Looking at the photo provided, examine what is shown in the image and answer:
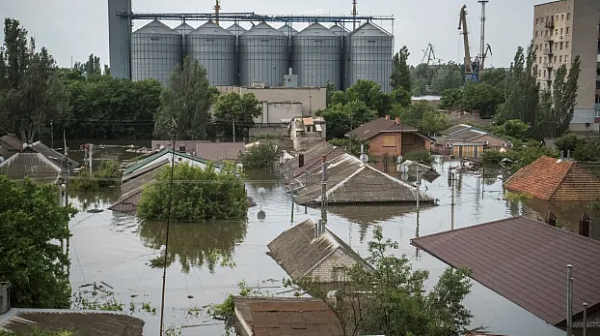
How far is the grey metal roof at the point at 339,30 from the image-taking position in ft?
224

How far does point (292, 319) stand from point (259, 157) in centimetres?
2539

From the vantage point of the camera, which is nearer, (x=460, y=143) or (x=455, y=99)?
(x=460, y=143)

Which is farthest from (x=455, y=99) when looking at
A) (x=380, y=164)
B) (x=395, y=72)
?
(x=380, y=164)

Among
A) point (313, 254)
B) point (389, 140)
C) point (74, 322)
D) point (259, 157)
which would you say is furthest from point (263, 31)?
point (74, 322)

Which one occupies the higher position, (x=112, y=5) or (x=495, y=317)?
(x=112, y=5)

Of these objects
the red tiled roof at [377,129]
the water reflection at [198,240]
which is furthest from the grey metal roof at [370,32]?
the water reflection at [198,240]

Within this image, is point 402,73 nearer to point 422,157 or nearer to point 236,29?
point 236,29

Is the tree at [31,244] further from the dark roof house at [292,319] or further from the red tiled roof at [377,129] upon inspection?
the red tiled roof at [377,129]

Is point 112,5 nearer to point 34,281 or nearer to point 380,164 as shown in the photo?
point 380,164

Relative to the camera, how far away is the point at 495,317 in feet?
42.8

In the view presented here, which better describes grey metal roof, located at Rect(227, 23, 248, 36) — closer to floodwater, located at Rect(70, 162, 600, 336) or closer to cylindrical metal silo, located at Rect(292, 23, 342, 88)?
cylindrical metal silo, located at Rect(292, 23, 342, 88)

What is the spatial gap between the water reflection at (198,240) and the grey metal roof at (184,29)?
4453 centimetres

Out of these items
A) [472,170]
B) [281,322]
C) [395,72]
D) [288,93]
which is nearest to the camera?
[281,322]

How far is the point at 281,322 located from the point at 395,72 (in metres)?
52.8
